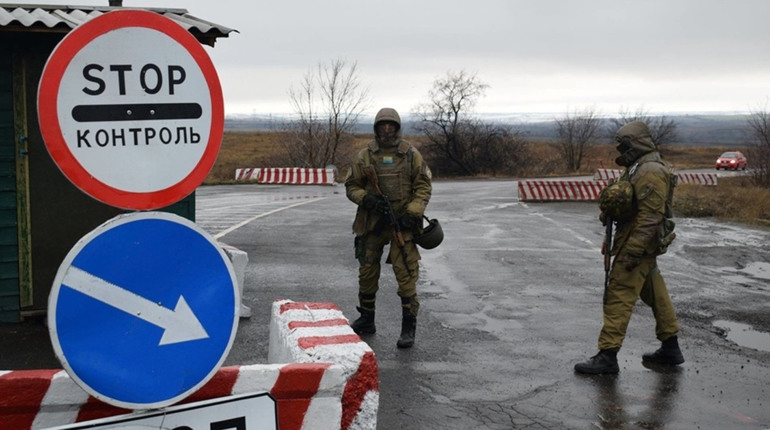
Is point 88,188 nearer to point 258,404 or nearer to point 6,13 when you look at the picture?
point 258,404

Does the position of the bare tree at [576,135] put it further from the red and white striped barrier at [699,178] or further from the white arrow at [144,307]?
the white arrow at [144,307]

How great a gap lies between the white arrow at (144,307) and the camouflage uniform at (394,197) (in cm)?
427

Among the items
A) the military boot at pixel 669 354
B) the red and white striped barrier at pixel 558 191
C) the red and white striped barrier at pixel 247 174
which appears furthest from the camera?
the red and white striped barrier at pixel 247 174

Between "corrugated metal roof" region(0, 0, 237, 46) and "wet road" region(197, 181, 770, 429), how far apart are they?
8.87ft

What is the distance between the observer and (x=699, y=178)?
36.4 meters

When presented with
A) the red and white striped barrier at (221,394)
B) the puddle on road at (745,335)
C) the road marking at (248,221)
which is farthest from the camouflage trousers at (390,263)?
the road marking at (248,221)

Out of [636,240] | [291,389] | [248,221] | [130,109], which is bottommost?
[248,221]

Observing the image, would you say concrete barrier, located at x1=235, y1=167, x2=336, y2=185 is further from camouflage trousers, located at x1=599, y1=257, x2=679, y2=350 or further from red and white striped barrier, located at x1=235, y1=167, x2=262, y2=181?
camouflage trousers, located at x1=599, y1=257, x2=679, y2=350

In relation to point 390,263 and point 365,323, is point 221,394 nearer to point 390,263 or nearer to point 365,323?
point 390,263

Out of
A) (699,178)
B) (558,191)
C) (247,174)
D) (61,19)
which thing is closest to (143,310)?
(61,19)

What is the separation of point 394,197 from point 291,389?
3.85 meters

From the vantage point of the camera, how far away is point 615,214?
646 cm

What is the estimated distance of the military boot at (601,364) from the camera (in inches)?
249

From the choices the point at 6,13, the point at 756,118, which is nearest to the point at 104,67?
the point at 6,13
